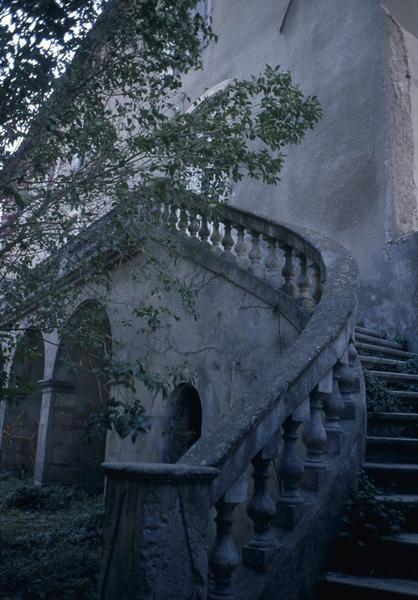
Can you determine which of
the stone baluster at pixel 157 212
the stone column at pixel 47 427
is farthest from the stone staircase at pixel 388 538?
the stone column at pixel 47 427

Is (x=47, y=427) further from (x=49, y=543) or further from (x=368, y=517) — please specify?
(x=368, y=517)

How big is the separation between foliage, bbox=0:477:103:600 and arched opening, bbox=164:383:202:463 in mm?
1255

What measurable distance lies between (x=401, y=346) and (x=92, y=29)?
16.3 feet

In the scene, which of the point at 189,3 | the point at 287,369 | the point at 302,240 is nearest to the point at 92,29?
the point at 189,3

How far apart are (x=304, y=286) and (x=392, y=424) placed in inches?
64.7

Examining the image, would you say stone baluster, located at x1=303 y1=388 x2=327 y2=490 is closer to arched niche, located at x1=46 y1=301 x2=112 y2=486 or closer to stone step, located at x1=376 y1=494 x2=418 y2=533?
stone step, located at x1=376 y1=494 x2=418 y2=533

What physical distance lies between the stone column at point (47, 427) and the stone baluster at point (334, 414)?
814 centimetres

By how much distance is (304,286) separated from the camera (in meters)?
5.59

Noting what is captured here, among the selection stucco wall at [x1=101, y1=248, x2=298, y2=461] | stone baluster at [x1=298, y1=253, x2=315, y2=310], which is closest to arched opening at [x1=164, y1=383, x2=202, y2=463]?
stucco wall at [x1=101, y1=248, x2=298, y2=461]

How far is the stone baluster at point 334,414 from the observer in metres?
3.35

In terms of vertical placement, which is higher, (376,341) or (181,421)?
(376,341)

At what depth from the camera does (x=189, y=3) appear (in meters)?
5.27

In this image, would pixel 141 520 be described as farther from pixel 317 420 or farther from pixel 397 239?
pixel 397 239

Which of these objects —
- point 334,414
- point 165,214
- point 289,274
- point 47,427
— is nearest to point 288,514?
point 334,414
